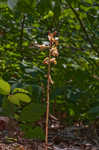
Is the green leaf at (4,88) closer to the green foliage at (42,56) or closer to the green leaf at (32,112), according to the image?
the green foliage at (42,56)

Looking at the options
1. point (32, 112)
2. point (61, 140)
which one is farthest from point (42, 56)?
point (61, 140)

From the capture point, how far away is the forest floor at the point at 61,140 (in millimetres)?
1619

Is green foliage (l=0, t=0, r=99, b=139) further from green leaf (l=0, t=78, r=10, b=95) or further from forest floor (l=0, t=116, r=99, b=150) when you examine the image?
forest floor (l=0, t=116, r=99, b=150)

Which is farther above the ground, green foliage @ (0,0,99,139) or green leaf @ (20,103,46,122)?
green foliage @ (0,0,99,139)

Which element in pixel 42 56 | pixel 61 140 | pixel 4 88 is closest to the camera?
pixel 4 88

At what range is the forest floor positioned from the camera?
1619 millimetres

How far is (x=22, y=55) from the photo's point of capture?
1956mm

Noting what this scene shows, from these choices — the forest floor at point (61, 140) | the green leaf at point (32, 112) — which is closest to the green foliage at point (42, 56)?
the green leaf at point (32, 112)

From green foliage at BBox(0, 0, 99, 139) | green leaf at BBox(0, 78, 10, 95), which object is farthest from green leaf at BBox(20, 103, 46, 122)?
green leaf at BBox(0, 78, 10, 95)

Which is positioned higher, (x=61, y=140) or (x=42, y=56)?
(x=42, y=56)

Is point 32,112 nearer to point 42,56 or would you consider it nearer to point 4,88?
point 4,88

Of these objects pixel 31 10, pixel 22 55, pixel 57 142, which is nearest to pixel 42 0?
pixel 31 10

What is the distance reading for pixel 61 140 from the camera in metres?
2.06

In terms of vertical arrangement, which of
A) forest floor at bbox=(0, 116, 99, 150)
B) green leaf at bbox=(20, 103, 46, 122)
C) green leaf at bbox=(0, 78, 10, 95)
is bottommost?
forest floor at bbox=(0, 116, 99, 150)
